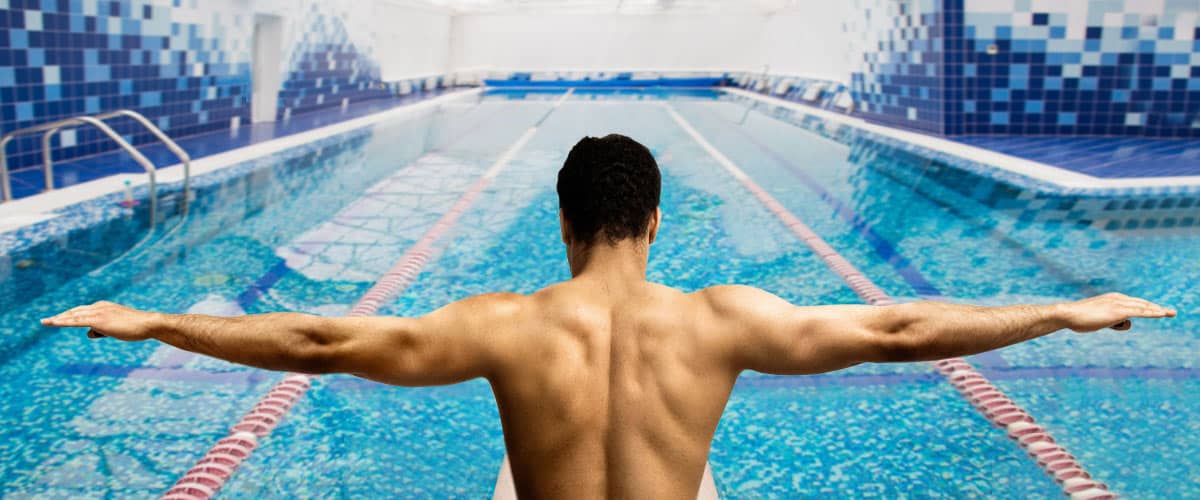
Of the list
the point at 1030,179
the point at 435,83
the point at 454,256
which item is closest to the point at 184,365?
the point at 454,256

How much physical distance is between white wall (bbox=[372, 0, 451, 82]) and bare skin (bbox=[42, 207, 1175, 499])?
17531 millimetres

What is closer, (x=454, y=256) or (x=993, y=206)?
(x=454, y=256)

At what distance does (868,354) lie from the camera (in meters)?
1.29

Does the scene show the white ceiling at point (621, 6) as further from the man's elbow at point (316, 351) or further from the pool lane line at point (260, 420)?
the man's elbow at point (316, 351)

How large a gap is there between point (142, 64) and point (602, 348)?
9448 mm

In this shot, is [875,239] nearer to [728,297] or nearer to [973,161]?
[973,161]

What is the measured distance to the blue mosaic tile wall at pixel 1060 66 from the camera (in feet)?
31.6

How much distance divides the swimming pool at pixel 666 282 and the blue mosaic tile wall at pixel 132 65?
5.22ft

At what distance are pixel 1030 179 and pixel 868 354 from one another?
708 cm

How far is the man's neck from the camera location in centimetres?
131

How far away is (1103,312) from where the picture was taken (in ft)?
4.51

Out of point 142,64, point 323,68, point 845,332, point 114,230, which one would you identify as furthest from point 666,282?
point 323,68

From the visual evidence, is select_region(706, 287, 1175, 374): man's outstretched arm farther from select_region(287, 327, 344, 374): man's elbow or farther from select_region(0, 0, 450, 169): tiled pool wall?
select_region(0, 0, 450, 169): tiled pool wall

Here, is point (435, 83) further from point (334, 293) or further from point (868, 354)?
point (868, 354)
